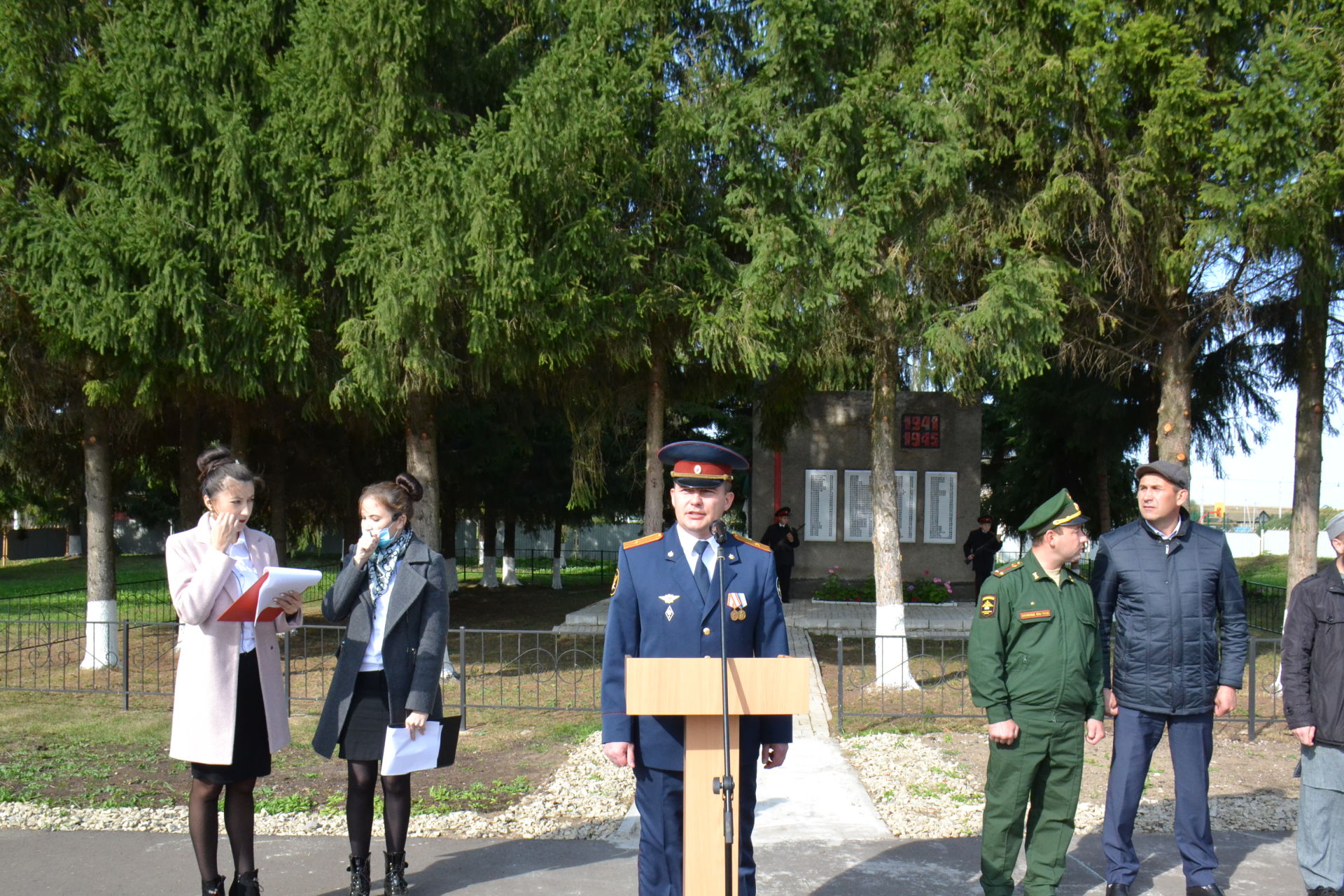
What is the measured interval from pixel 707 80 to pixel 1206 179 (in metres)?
5.26

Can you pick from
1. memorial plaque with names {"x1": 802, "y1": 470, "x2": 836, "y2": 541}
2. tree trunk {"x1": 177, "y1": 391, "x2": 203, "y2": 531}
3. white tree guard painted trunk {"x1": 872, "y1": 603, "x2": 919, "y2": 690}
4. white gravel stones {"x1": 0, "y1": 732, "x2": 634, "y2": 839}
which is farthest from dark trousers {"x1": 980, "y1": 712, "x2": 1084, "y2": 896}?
A: memorial plaque with names {"x1": 802, "y1": 470, "x2": 836, "y2": 541}

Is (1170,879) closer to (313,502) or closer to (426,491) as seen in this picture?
(426,491)

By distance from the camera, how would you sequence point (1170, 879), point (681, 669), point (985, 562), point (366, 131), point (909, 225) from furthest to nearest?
point (985, 562), point (909, 225), point (366, 131), point (1170, 879), point (681, 669)

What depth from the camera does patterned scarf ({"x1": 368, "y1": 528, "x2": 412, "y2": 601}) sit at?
471 centimetres

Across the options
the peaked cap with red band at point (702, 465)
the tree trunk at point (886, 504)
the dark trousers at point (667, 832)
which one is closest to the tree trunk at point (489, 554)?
the tree trunk at point (886, 504)

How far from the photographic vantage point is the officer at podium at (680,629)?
372cm

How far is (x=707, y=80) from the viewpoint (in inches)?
457

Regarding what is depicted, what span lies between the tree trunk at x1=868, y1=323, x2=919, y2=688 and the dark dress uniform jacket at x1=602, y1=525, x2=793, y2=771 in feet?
26.2

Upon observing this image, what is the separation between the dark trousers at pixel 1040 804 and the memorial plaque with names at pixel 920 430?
1741cm

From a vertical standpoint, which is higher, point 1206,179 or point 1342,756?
point 1206,179

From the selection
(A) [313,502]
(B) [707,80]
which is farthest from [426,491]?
(A) [313,502]

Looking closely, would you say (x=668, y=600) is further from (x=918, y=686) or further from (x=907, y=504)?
(x=907, y=504)

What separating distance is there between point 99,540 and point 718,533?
1166cm

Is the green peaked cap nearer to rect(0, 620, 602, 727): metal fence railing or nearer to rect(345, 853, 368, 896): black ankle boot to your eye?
rect(345, 853, 368, 896): black ankle boot
